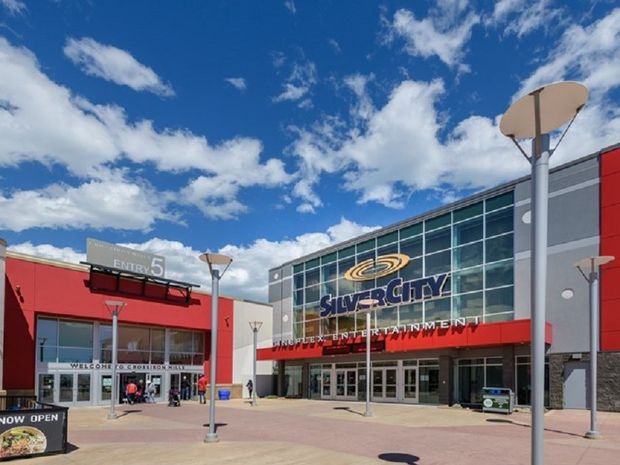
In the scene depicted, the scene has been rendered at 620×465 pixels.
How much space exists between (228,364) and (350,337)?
9.21 metres

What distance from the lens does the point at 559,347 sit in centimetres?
2336

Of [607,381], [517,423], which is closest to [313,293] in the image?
[607,381]

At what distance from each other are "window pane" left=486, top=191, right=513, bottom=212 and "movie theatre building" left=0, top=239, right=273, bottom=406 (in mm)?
18444

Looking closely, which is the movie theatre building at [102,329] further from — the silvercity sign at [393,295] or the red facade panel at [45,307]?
the silvercity sign at [393,295]

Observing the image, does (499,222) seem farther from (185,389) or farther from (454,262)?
(185,389)

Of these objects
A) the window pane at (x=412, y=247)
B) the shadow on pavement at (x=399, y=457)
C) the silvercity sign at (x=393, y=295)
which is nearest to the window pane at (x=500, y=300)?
the silvercity sign at (x=393, y=295)

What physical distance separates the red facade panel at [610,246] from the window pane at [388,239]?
11585mm

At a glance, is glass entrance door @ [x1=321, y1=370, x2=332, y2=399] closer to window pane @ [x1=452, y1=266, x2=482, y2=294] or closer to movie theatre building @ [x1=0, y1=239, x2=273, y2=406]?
movie theatre building @ [x1=0, y1=239, x2=273, y2=406]

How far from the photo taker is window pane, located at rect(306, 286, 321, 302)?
36531 millimetres

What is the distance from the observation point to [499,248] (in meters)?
25.8

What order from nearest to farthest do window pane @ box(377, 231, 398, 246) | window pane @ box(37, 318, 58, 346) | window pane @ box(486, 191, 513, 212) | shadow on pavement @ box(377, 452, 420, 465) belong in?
shadow on pavement @ box(377, 452, 420, 465) < window pane @ box(486, 191, 513, 212) < window pane @ box(37, 318, 58, 346) < window pane @ box(377, 231, 398, 246)

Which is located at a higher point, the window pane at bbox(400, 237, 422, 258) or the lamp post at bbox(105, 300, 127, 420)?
the window pane at bbox(400, 237, 422, 258)

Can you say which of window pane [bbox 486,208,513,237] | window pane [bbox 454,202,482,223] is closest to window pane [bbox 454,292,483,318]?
window pane [bbox 486,208,513,237]

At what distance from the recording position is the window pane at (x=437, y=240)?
93.2 ft
